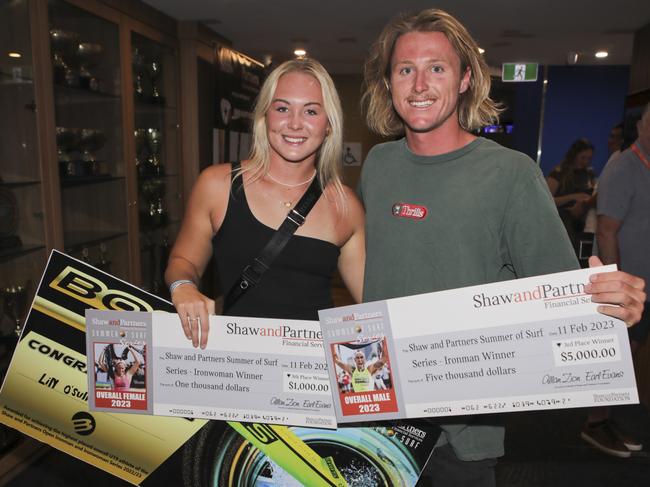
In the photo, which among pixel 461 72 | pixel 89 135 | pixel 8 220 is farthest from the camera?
pixel 89 135

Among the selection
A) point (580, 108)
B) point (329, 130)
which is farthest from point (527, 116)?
point (329, 130)

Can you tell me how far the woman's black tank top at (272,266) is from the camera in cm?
156

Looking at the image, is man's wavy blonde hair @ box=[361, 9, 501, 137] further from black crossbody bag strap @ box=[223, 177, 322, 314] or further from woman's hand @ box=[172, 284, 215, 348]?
woman's hand @ box=[172, 284, 215, 348]

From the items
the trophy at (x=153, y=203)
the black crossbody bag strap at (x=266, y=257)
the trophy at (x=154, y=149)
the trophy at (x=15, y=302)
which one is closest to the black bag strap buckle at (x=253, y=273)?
the black crossbody bag strap at (x=266, y=257)

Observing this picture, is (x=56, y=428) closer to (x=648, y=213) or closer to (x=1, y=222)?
(x=1, y=222)

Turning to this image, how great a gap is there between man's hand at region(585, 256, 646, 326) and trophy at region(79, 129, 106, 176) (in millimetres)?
Result: 2996

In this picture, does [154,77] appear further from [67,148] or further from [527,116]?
→ [527,116]

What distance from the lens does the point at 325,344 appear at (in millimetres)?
1237

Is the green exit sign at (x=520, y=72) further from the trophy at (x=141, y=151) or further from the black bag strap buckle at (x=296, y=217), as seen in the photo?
the black bag strap buckle at (x=296, y=217)

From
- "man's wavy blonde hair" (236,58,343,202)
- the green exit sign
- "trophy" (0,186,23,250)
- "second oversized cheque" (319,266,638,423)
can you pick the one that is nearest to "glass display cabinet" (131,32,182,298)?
"trophy" (0,186,23,250)

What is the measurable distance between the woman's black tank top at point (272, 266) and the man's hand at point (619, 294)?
0.76 m

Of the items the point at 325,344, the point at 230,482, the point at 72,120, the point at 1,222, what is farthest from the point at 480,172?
the point at 72,120

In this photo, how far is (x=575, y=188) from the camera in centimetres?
485

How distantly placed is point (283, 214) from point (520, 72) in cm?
606
